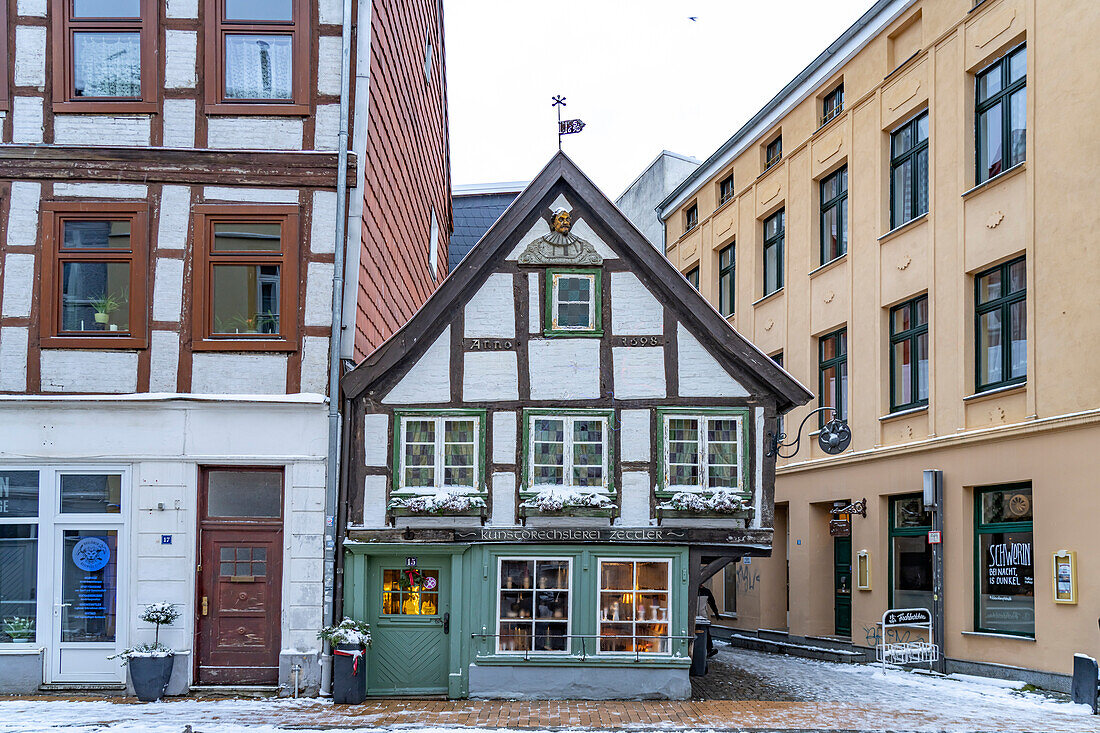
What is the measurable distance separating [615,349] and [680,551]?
9.14 feet

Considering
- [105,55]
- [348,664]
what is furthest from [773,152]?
[348,664]

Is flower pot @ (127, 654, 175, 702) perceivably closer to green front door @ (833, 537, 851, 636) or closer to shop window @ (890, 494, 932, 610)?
shop window @ (890, 494, 932, 610)

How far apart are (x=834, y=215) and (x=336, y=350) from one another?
12.4 m

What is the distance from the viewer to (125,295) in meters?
16.1

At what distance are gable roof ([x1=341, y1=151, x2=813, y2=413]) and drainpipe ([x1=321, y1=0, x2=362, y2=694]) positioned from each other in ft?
1.09

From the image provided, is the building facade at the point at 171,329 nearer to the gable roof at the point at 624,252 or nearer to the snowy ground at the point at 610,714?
the gable roof at the point at 624,252

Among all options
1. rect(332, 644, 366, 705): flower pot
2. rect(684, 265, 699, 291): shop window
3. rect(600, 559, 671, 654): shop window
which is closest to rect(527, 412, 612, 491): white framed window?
rect(600, 559, 671, 654): shop window

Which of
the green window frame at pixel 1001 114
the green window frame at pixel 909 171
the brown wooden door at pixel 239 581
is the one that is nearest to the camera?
the brown wooden door at pixel 239 581

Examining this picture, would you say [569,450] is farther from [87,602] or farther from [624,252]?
[87,602]

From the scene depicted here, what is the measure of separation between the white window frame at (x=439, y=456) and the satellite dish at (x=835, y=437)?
192 inches

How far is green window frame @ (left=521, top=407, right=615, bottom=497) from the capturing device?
1614 centimetres

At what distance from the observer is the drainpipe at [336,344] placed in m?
15.7

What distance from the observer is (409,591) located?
16172 millimetres

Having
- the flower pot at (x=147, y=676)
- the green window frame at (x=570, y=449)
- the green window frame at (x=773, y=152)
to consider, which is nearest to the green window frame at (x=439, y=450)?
the green window frame at (x=570, y=449)
